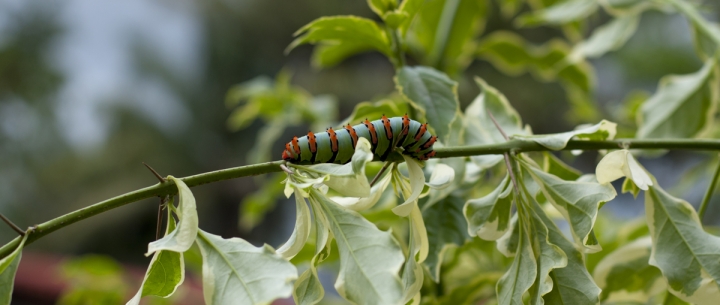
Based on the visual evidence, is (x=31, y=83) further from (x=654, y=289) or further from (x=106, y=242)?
(x=654, y=289)

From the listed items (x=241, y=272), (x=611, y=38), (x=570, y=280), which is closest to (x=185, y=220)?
(x=241, y=272)

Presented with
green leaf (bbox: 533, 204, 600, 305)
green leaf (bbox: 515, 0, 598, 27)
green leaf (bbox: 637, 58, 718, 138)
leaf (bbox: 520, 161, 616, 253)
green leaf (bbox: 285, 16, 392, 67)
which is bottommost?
green leaf (bbox: 637, 58, 718, 138)

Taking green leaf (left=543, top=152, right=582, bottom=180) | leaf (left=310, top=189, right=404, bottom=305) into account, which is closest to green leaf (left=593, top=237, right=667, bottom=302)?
green leaf (left=543, top=152, right=582, bottom=180)

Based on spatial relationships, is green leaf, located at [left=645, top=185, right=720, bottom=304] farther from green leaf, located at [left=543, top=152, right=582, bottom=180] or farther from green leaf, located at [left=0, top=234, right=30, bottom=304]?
green leaf, located at [left=0, top=234, right=30, bottom=304]

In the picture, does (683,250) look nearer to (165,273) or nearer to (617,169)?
(617,169)

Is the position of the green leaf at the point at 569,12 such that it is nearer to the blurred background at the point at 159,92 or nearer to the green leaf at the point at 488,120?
the green leaf at the point at 488,120

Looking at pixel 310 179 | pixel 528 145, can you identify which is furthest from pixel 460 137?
pixel 310 179
